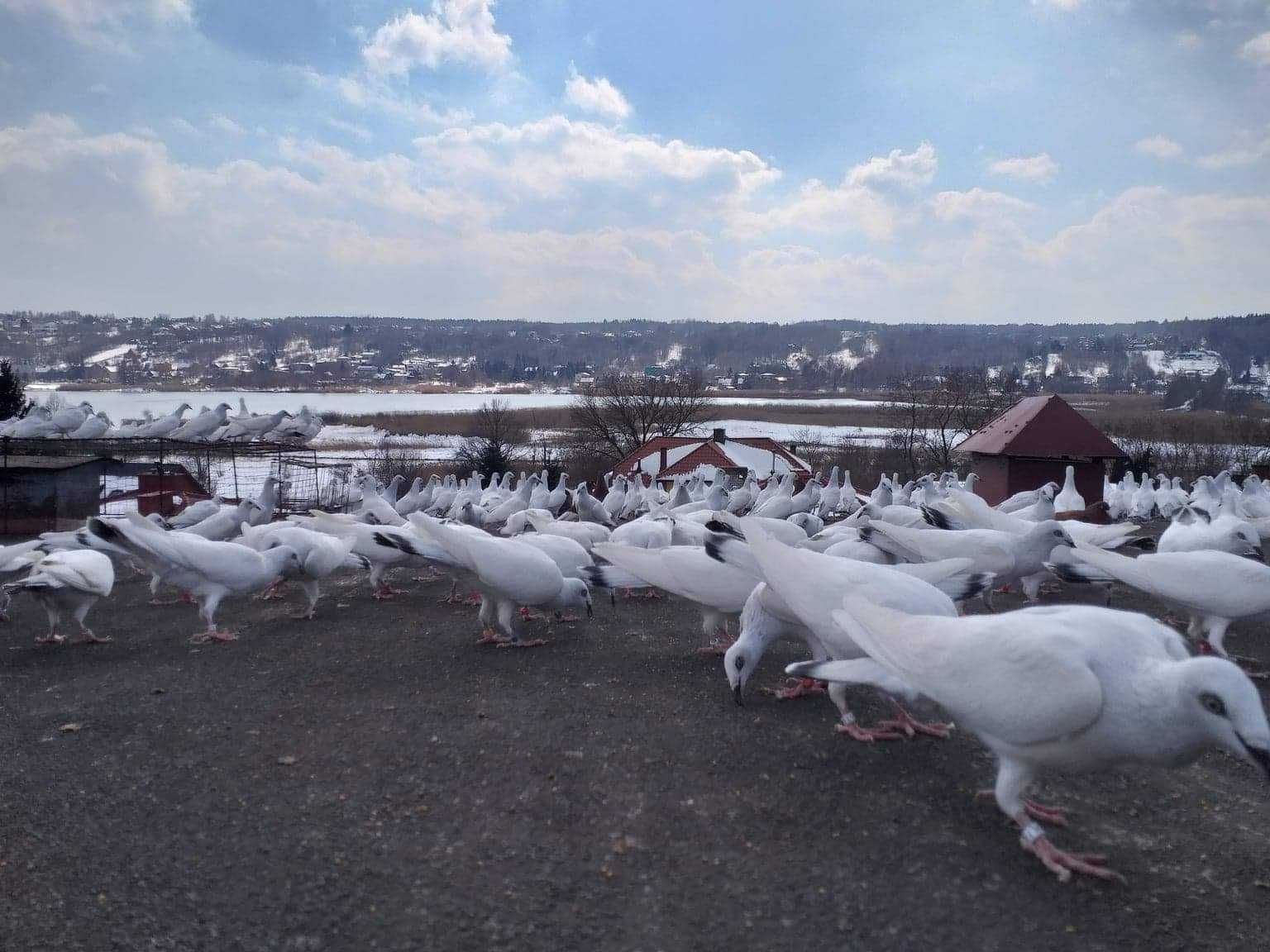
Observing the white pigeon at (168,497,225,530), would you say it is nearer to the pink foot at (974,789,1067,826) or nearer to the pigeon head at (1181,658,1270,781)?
the pink foot at (974,789,1067,826)

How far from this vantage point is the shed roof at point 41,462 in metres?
16.0

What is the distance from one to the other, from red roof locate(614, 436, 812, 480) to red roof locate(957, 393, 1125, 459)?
29.9 feet

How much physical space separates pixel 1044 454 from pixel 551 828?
19.3 metres

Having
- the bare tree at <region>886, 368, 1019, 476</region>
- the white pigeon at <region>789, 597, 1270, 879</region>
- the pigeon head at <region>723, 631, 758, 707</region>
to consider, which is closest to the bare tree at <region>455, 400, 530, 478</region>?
the bare tree at <region>886, 368, 1019, 476</region>

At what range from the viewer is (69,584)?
299 inches

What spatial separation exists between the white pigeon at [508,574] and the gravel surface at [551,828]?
107 cm

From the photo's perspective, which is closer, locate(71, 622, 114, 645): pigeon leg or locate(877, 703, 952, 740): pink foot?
locate(877, 703, 952, 740): pink foot

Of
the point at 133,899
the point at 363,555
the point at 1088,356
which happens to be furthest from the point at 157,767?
the point at 1088,356

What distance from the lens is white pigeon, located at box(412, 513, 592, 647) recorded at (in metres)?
7.54

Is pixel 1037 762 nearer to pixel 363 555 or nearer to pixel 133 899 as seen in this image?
pixel 133 899

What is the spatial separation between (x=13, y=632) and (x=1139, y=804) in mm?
10630

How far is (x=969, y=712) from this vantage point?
372 cm

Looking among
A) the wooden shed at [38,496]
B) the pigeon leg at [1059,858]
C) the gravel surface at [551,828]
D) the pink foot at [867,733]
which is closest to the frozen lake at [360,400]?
the wooden shed at [38,496]

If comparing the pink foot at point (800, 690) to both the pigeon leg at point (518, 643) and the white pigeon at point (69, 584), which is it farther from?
the white pigeon at point (69, 584)
